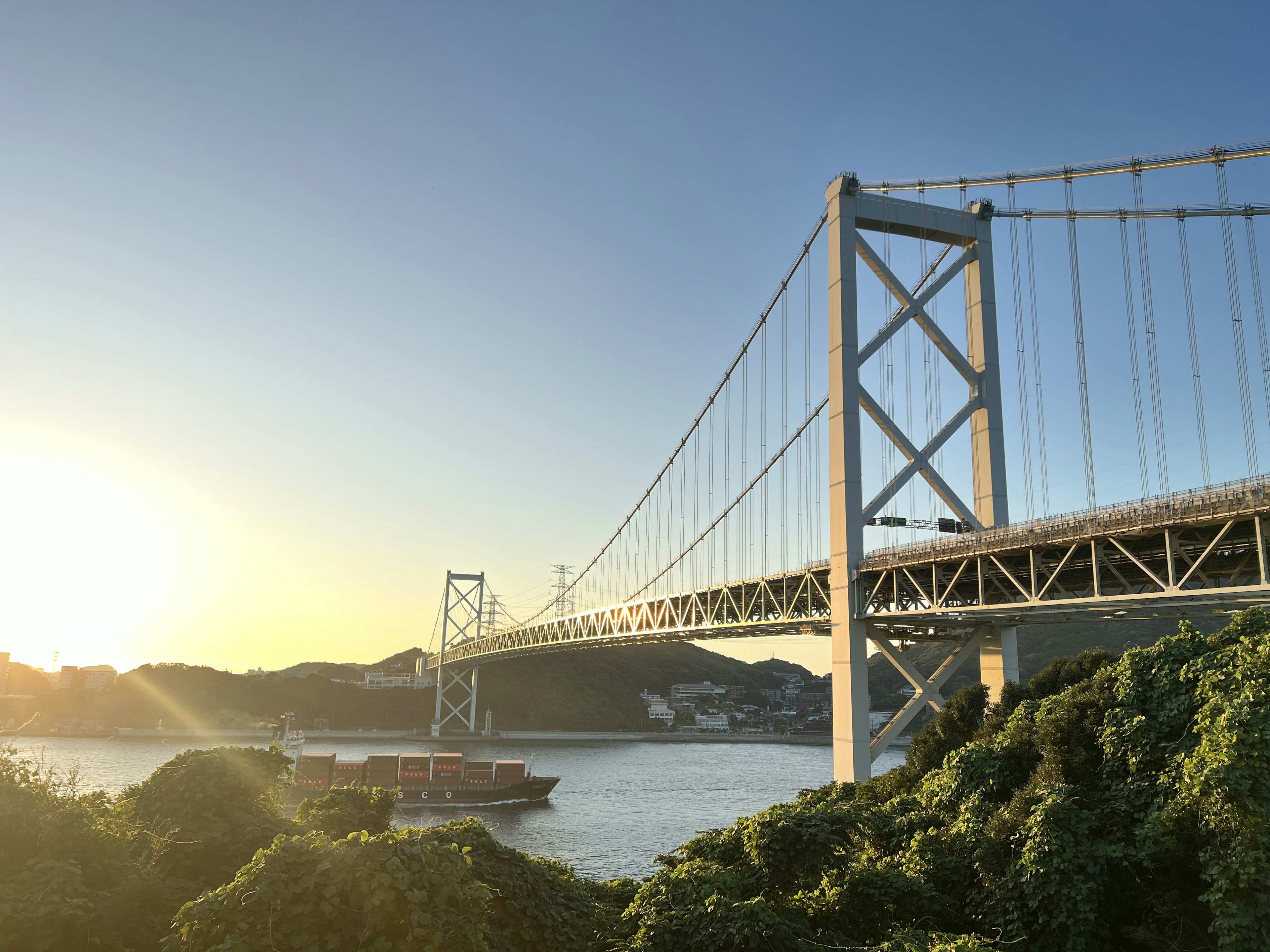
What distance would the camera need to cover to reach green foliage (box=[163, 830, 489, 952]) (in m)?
7.06

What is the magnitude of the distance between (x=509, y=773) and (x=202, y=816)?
140 feet

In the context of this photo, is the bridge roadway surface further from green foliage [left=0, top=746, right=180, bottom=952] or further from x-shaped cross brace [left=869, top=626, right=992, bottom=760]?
green foliage [left=0, top=746, right=180, bottom=952]

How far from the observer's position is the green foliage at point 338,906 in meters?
7.06

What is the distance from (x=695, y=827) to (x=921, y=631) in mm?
18063

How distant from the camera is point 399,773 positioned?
52.2 m

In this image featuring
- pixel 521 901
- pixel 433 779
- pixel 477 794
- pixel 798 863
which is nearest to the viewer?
pixel 521 901

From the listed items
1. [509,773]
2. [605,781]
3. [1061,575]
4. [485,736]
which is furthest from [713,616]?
[485,736]

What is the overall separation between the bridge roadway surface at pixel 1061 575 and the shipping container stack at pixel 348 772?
31.7m

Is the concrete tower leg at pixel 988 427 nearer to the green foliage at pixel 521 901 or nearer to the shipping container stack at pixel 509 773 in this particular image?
the green foliage at pixel 521 901

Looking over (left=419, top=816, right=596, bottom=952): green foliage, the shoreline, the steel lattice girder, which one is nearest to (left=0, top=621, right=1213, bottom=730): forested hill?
the shoreline

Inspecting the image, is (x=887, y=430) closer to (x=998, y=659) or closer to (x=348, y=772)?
(x=998, y=659)

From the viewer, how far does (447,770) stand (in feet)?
174

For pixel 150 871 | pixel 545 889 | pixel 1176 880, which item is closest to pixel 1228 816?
pixel 1176 880

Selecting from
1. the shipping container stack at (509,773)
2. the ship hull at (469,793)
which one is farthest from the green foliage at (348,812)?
the shipping container stack at (509,773)
